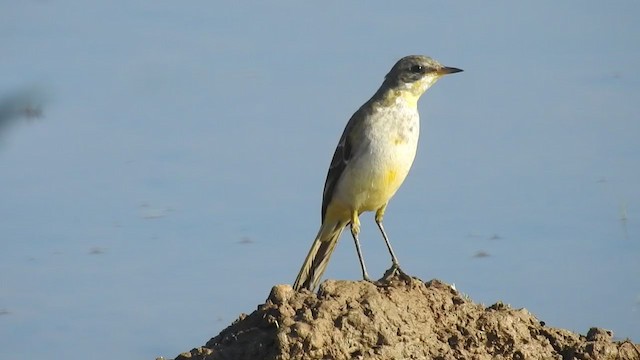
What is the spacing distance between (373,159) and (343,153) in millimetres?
310

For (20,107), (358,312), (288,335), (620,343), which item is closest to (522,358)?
(620,343)

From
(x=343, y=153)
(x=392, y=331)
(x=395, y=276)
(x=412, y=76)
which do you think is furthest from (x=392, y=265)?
(x=392, y=331)

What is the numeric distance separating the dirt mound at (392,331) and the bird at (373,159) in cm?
123

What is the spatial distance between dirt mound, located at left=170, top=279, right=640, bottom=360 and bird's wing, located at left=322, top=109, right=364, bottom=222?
5.37ft

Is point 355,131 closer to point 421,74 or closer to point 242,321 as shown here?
point 421,74

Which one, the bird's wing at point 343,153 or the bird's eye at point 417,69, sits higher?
the bird's eye at point 417,69

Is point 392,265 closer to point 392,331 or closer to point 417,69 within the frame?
point 417,69

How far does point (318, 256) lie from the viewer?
7426 millimetres

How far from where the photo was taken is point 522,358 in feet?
17.9

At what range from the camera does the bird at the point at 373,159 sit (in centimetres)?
702

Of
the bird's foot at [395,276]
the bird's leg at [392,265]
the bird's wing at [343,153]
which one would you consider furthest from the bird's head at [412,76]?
the bird's foot at [395,276]

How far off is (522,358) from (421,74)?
9.19 feet

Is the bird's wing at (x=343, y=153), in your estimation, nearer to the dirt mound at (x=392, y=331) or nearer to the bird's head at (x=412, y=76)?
the bird's head at (x=412, y=76)

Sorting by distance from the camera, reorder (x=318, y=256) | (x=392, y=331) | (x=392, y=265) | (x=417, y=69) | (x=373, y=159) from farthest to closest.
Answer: (x=417, y=69) < (x=318, y=256) < (x=373, y=159) < (x=392, y=265) < (x=392, y=331)
